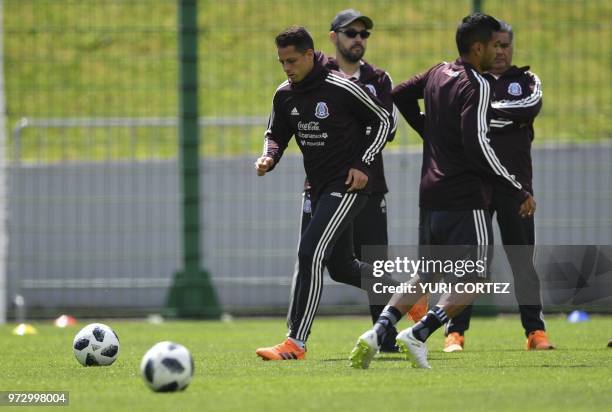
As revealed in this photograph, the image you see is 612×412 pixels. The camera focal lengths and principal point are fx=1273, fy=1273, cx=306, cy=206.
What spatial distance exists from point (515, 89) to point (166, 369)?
3.83 meters

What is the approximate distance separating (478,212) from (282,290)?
5.91m

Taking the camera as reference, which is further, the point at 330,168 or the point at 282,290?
the point at 282,290

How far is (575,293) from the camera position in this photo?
10.6m

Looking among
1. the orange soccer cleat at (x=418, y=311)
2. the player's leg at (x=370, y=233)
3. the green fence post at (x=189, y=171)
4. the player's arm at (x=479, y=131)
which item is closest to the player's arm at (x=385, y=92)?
the player's leg at (x=370, y=233)

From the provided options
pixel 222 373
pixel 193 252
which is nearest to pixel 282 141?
pixel 222 373

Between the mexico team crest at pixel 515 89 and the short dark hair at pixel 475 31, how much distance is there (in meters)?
1.36

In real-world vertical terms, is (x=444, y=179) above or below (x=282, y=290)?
above

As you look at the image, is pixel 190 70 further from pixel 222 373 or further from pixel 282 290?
pixel 222 373

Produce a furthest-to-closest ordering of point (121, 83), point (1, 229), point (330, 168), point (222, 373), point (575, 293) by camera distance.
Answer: point (121, 83), point (1, 229), point (575, 293), point (330, 168), point (222, 373)

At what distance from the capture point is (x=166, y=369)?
20.2ft

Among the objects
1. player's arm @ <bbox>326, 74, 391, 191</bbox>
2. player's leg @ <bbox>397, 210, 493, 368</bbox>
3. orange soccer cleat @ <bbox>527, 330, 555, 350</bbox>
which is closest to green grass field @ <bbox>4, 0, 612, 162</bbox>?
orange soccer cleat @ <bbox>527, 330, 555, 350</bbox>

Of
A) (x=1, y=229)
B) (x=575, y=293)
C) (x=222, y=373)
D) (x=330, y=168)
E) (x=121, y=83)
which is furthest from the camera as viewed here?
(x=121, y=83)

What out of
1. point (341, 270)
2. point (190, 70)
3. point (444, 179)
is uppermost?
point (190, 70)

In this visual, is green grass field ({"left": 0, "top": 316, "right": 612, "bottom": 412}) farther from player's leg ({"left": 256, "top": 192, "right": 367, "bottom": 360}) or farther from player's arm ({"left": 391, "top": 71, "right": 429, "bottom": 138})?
player's arm ({"left": 391, "top": 71, "right": 429, "bottom": 138})
